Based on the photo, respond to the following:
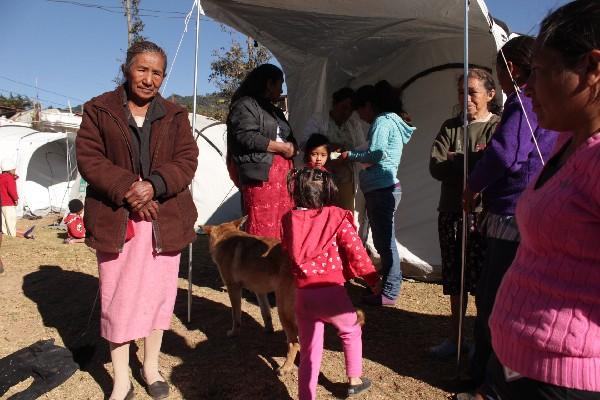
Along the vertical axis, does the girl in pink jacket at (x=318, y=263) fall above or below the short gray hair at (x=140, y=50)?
below

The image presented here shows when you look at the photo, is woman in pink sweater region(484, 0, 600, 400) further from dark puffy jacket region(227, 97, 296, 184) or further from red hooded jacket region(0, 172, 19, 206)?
red hooded jacket region(0, 172, 19, 206)

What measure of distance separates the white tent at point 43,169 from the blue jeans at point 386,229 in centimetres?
1145

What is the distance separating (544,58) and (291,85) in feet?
18.1

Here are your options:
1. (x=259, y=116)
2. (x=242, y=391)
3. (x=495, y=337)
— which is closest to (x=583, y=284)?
(x=495, y=337)

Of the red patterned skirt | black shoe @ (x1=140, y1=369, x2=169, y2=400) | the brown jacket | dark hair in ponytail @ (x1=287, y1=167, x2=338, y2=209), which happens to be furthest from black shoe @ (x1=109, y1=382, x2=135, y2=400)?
the red patterned skirt

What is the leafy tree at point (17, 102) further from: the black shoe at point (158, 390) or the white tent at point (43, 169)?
the black shoe at point (158, 390)

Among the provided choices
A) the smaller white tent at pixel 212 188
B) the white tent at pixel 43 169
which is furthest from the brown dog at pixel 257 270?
the white tent at pixel 43 169

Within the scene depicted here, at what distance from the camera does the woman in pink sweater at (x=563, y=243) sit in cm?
111

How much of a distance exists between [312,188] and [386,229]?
211 centimetres

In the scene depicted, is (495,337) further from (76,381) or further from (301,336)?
(76,381)

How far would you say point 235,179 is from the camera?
16.8 ft

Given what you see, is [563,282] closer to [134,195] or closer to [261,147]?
[134,195]

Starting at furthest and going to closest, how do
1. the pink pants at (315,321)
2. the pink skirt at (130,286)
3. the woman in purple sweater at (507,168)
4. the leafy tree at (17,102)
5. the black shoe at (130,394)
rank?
1. the leafy tree at (17,102)
2. the black shoe at (130,394)
3. the pink skirt at (130,286)
4. the pink pants at (315,321)
5. the woman in purple sweater at (507,168)

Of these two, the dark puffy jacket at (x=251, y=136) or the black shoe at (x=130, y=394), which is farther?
the dark puffy jacket at (x=251, y=136)
